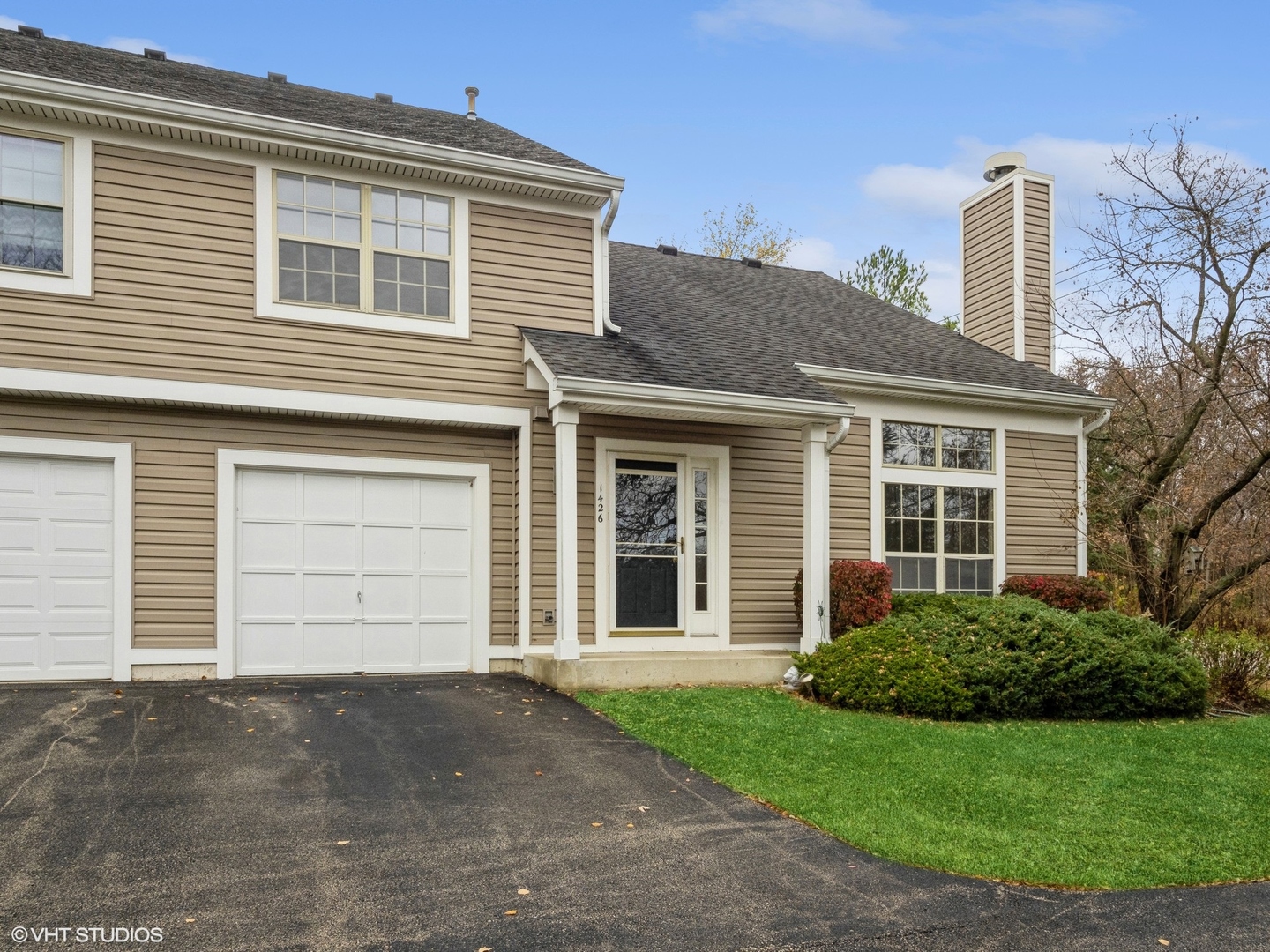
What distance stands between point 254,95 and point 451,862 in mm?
8358

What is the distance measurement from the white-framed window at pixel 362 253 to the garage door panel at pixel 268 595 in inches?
96.0

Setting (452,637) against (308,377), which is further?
(452,637)

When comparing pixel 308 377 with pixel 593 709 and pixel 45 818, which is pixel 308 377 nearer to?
pixel 593 709

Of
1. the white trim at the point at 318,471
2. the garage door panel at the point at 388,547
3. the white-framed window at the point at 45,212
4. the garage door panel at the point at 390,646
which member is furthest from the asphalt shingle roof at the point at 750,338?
the white-framed window at the point at 45,212

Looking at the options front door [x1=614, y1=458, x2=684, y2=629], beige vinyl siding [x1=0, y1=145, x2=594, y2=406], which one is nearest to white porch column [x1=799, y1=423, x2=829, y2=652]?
front door [x1=614, y1=458, x2=684, y2=629]

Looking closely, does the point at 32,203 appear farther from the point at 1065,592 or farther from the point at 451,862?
the point at 1065,592

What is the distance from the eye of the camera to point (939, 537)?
1241cm

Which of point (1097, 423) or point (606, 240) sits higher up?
point (606, 240)

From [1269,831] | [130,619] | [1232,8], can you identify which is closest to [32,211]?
[130,619]

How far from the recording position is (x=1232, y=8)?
11.7 metres

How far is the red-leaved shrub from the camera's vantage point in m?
10.4

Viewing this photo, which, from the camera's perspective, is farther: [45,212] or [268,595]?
[268,595]

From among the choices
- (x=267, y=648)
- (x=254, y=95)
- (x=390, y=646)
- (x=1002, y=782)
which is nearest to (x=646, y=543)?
(x=390, y=646)

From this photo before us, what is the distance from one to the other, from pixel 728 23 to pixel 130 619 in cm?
1215
